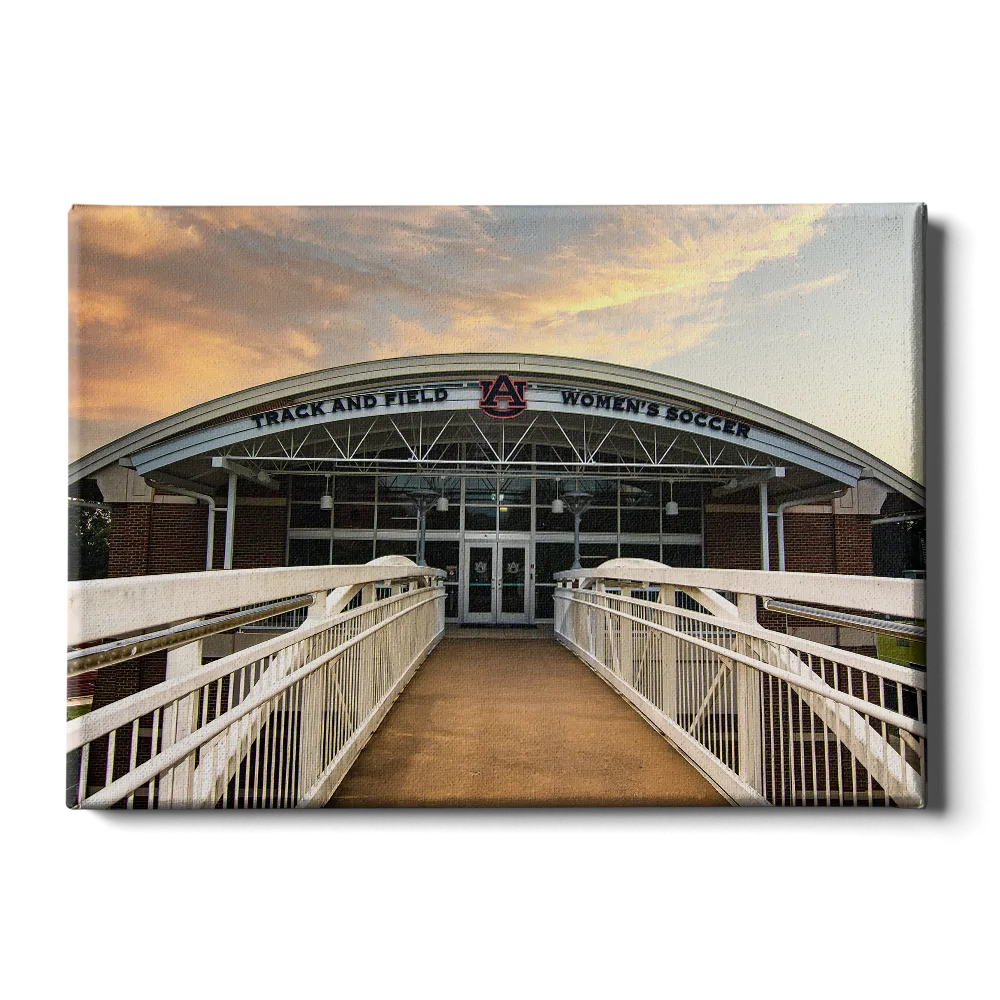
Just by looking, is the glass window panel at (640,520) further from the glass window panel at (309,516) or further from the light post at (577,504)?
the glass window panel at (309,516)

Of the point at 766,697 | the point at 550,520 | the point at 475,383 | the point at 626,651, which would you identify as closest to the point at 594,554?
the point at 550,520

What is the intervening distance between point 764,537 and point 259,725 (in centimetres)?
332

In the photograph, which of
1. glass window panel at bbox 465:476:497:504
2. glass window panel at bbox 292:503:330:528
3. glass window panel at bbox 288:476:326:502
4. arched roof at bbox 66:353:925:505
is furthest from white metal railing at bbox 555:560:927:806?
glass window panel at bbox 288:476:326:502

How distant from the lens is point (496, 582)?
7.30 metres

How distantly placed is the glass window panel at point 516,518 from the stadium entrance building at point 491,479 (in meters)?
0.02

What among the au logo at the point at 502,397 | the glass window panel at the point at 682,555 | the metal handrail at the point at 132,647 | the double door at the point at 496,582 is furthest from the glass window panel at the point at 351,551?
the metal handrail at the point at 132,647

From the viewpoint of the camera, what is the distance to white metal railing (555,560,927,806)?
205cm

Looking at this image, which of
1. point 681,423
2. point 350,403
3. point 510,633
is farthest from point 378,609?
point 510,633

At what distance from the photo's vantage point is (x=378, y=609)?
398 cm

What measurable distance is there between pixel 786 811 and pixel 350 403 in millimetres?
4442

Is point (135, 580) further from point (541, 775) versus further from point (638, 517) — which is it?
point (638, 517)

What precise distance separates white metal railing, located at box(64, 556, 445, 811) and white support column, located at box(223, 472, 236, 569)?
34.5 inches

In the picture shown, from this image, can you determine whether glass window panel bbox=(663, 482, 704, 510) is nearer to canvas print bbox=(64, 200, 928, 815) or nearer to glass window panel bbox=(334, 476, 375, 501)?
canvas print bbox=(64, 200, 928, 815)

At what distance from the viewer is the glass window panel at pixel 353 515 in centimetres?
519
